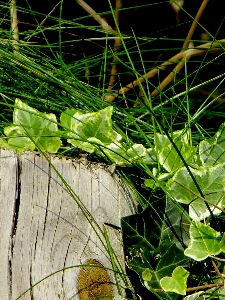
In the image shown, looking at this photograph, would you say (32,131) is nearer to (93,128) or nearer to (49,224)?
(93,128)

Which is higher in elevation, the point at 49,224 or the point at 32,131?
the point at 32,131

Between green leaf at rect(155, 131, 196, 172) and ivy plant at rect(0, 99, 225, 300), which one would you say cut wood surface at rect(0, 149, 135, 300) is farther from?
green leaf at rect(155, 131, 196, 172)

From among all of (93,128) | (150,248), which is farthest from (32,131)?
(150,248)

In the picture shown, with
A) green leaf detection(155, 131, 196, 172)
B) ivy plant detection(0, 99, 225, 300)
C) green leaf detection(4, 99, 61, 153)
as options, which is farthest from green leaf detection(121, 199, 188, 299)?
green leaf detection(4, 99, 61, 153)

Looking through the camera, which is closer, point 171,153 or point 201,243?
point 201,243

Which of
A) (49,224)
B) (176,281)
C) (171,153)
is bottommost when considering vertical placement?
(176,281)

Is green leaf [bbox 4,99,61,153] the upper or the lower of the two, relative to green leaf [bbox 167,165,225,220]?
upper

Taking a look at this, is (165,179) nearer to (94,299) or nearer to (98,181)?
(98,181)
